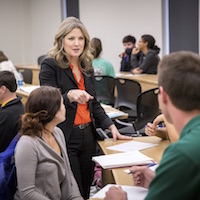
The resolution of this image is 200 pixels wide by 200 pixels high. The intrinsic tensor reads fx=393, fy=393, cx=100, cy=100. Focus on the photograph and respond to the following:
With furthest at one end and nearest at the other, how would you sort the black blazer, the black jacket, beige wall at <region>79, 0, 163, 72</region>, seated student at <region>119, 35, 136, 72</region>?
beige wall at <region>79, 0, 163, 72</region> → seated student at <region>119, 35, 136, 72</region> → the black jacket → the black blazer

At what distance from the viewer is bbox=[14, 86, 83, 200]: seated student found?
2.04 m

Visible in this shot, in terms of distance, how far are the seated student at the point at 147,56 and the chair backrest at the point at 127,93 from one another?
1628mm

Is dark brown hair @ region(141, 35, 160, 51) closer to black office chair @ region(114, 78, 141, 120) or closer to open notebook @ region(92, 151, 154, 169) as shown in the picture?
black office chair @ region(114, 78, 141, 120)

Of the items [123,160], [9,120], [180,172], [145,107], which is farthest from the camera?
[145,107]

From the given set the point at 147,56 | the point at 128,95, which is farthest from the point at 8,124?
the point at 147,56

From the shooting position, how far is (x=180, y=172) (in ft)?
3.47

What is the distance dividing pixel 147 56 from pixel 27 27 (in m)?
5.29

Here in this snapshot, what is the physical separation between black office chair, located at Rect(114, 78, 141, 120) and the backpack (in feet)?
9.57

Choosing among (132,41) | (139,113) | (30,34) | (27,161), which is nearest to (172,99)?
(27,161)

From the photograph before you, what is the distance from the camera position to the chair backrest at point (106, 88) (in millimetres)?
5363

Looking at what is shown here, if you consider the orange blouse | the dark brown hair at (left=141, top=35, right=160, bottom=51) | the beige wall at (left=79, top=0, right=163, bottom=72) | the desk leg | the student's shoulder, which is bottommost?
the desk leg

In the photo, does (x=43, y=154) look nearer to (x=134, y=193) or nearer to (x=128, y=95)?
(x=134, y=193)

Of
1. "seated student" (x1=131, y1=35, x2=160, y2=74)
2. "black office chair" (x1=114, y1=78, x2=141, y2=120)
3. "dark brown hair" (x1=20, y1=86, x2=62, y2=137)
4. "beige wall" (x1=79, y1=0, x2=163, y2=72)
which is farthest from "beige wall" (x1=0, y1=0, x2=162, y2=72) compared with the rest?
"dark brown hair" (x1=20, y1=86, x2=62, y2=137)

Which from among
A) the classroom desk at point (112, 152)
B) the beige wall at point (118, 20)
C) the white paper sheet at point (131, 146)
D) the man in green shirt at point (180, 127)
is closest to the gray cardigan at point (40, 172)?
the classroom desk at point (112, 152)
